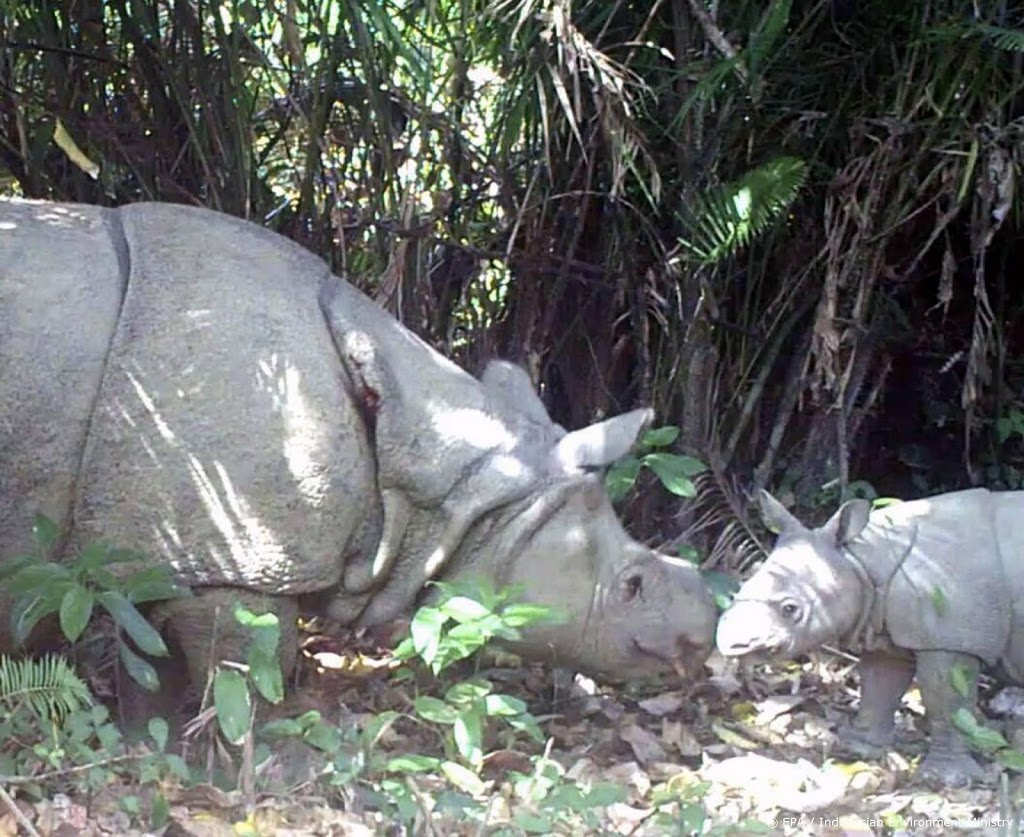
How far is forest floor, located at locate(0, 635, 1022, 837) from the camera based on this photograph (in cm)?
409

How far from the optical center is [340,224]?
6414mm

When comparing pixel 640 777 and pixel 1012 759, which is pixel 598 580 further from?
pixel 1012 759

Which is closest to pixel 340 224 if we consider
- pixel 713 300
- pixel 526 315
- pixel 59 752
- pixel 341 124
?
pixel 341 124

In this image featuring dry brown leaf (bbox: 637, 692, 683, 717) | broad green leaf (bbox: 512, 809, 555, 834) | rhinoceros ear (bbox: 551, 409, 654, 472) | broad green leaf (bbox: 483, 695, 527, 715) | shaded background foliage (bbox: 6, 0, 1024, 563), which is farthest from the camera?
shaded background foliage (bbox: 6, 0, 1024, 563)

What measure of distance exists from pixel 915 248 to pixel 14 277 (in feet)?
12.6

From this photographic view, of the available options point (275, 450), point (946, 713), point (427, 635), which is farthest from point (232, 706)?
point (946, 713)

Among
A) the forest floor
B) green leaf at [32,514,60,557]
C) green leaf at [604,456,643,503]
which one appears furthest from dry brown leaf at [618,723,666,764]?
green leaf at [32,514,60,557]

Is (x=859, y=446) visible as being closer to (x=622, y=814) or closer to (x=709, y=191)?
(x=709, y=191)

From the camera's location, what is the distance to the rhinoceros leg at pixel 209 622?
483 cm

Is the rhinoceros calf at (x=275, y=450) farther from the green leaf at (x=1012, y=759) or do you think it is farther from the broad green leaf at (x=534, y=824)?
the broad green leaf at (x=534, y=824)

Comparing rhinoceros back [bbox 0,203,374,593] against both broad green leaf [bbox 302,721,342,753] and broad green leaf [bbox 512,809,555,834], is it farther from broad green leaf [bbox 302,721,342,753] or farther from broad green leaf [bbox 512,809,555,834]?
broad green leaf [bbox 512,809,555,834]

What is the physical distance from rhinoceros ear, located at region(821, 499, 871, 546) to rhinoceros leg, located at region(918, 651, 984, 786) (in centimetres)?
41

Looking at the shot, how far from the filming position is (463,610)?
4.64 metres

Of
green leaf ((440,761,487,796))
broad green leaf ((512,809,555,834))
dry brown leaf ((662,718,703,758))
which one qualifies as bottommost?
dry brown leaf ((662,718,703,758))
